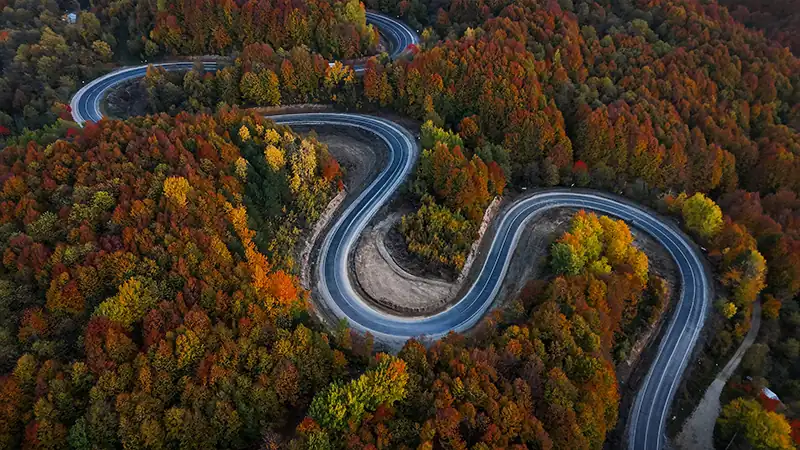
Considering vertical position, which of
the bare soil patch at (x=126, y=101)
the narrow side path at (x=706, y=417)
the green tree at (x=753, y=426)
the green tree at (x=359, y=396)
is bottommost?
the narrow side path at (x=706, y=417)

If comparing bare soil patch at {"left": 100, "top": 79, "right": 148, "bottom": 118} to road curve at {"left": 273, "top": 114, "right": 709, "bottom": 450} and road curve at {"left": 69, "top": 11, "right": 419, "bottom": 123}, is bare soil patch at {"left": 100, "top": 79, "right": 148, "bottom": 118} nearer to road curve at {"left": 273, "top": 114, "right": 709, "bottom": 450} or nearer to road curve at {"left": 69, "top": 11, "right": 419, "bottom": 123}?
road curve at {"left": 69, "top": 11, "right": 419, "bottom": 123}

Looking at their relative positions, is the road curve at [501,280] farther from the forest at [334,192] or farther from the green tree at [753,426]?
the green tree at [753,426]

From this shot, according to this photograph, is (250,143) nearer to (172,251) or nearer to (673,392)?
(172,251)

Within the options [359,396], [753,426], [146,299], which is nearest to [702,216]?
[753,426]

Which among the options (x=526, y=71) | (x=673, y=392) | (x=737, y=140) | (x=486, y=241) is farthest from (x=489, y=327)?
(x=737, y=140)

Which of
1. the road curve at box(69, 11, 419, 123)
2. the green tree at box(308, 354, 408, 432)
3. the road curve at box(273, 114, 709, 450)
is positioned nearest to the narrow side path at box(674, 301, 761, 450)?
the road curve at box(273, 114, 709, 450)

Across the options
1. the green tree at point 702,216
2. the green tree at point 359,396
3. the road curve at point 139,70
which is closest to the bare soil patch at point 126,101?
the road curve at point 139,70
